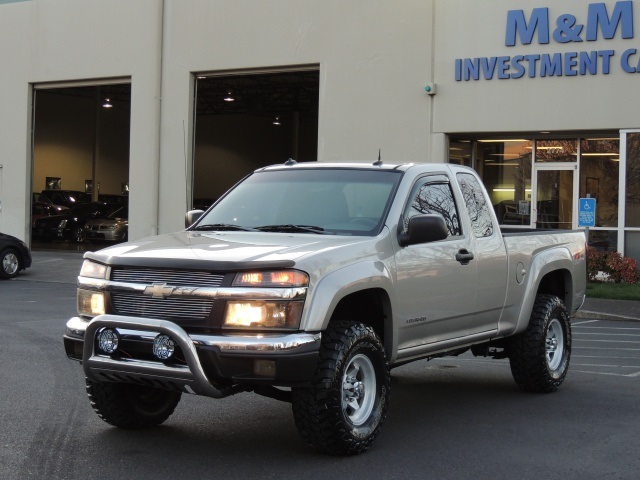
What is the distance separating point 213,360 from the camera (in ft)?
20.1

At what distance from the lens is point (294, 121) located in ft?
170

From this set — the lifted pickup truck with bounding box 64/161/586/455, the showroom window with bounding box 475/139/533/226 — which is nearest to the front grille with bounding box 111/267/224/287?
the lifted pickup truck with bounding box 64/161/586/455

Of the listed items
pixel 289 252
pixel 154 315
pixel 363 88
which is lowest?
pixel 154 315

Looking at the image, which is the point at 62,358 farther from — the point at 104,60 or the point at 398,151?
the point at 104,60

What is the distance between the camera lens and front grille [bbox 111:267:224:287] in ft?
20.8

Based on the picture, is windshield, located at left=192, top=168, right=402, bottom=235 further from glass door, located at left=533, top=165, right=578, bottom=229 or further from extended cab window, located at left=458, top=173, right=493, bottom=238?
glass door, located at left=533, top=165, right=578, bottom=229

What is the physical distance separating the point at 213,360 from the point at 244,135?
1873 inches

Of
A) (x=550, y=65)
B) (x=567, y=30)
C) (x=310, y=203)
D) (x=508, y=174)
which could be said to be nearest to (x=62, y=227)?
(x=508, y=174)

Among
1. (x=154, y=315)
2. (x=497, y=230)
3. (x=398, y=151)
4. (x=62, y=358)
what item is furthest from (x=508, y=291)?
(x=398, y=151)

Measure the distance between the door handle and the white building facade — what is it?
1246 centimetres

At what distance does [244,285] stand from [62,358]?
5225 mm

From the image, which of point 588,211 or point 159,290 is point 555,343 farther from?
point 588,211

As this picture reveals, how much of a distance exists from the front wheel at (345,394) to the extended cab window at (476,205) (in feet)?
6.62

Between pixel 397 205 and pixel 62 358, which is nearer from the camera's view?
pixel 397 205
